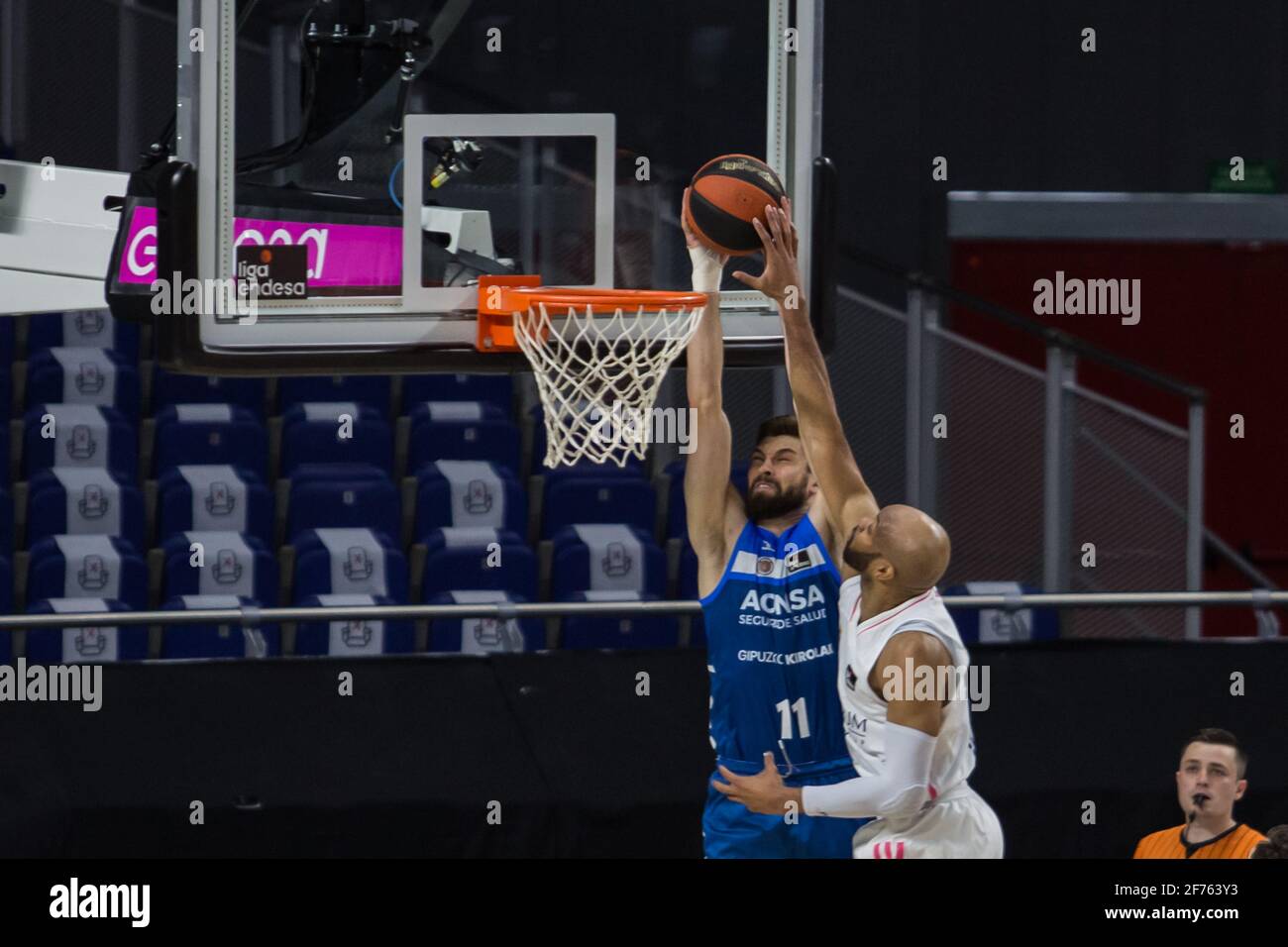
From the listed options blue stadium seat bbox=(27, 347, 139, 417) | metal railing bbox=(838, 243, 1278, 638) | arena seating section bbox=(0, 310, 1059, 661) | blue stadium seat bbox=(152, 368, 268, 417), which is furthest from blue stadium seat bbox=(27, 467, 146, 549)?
metal railing bbox=(838, 243, 1278, 638)

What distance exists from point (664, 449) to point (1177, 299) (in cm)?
330

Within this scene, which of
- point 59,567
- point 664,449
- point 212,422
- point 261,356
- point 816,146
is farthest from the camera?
point 664,449

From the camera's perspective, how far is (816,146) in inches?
200

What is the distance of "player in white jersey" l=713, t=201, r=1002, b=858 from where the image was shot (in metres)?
4.93

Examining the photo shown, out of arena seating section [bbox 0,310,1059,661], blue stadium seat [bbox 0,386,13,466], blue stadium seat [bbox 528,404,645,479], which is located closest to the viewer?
arena seating section [bbox 0,310,1059,661]

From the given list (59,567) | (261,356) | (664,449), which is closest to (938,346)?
(664,449)

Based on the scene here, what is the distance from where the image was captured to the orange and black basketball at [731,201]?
487 cm

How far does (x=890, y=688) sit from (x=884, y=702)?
3.3 inches

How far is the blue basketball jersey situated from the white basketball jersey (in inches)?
13.1

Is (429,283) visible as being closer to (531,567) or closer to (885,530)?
(885,530)

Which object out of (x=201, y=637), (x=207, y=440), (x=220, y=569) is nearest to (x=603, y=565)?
(x=220, y=569)

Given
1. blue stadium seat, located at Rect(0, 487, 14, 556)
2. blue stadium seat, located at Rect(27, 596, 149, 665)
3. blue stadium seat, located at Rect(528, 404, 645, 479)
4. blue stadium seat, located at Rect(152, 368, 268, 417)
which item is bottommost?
blue stadium seat, located at Rect(27, 596, 149, 665)

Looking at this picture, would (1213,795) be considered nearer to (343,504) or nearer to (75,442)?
(343,504)

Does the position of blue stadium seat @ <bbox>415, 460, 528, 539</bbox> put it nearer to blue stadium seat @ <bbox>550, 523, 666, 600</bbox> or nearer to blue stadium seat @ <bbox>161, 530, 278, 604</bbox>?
blue stadium seat @ <bbox>550, 523, 666, 600</bbox>
